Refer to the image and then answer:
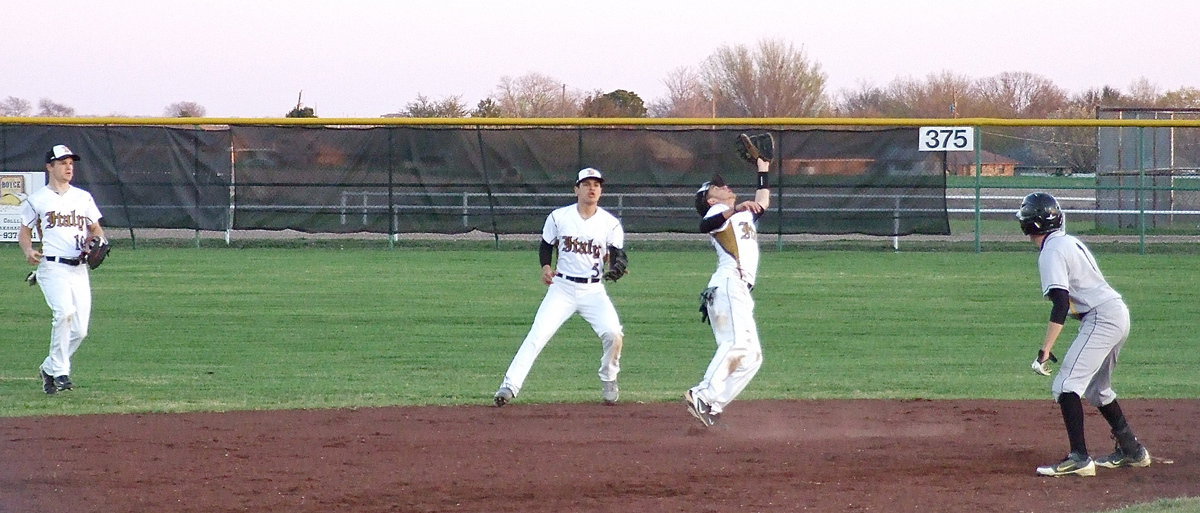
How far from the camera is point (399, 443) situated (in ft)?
26.3

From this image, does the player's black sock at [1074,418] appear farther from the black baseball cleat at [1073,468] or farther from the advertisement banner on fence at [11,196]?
the advertisement banner on fence at [11,196]

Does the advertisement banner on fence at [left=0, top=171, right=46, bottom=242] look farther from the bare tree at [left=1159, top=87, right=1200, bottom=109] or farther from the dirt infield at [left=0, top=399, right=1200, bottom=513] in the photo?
the bare tree at [left=1159, top=87, right=1200, bottom=109]

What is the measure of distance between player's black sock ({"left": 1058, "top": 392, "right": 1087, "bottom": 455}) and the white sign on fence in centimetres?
1561

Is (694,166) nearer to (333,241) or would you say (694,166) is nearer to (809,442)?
(333,241)

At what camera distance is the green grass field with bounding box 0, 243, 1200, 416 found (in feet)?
34.2

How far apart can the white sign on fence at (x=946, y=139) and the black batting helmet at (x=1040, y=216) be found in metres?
15.5

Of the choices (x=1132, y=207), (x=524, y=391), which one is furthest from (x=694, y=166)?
(x=524, y=391)

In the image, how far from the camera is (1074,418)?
6.99 meters

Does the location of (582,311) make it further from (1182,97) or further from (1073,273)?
(1182,97)

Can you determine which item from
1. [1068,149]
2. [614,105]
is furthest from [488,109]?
[1068,149]

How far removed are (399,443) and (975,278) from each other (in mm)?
12446

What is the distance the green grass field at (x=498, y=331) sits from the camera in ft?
34.2

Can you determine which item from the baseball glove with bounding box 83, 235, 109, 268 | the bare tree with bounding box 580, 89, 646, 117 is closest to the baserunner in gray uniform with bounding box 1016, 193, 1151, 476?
the baseball glove with bounding box 83, 235, 109, 268

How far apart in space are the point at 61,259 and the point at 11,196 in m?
14.6
